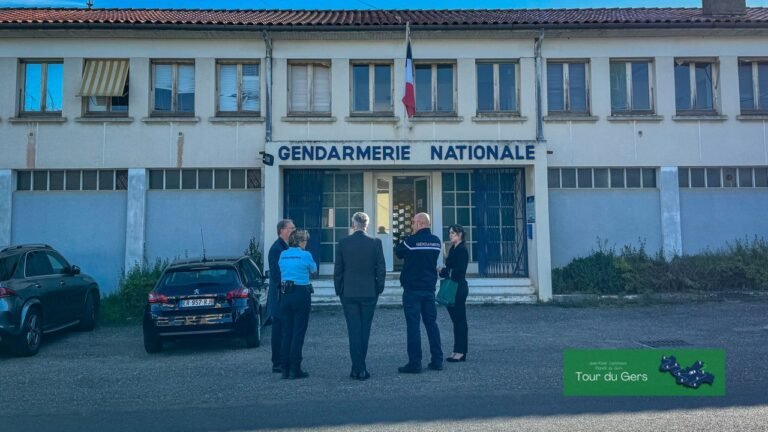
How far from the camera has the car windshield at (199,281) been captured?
8.88 meters

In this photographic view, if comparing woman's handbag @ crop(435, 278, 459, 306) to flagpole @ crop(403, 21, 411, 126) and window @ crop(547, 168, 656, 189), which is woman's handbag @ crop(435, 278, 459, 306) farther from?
window @ crop(547, 168, 656, 189)

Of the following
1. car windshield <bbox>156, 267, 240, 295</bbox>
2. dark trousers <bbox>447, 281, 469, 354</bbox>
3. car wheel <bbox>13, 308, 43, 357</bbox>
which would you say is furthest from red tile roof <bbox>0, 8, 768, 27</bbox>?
dark trousers <bbox>447, 281, 469, 354</bbox>

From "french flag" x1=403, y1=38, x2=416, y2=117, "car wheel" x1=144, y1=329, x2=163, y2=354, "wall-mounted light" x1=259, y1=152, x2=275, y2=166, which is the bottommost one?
"car wheel" x1=144, y1=329, x2=163, y2=354

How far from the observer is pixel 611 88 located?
14930 mm

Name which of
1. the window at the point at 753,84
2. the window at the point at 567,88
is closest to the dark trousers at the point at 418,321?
the window at the point at 567,88

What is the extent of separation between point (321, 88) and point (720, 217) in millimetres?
10341

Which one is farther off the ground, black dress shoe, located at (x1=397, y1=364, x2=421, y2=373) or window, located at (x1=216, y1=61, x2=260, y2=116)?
window, located at (x1=216, y1=61, x2=260, y2=116)

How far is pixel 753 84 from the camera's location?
15133 mm

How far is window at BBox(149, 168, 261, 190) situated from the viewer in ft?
47.9

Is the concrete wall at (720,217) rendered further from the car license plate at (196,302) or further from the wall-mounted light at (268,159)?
the car license plate at (196,302)

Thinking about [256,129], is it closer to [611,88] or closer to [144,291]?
[144,291]

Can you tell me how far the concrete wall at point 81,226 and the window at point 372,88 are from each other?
20.1ft

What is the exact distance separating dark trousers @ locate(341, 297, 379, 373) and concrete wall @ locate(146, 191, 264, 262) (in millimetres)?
7803

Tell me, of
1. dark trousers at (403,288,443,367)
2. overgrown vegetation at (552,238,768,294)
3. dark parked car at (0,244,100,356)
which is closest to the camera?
dark trousers at (403,288,443,367)
